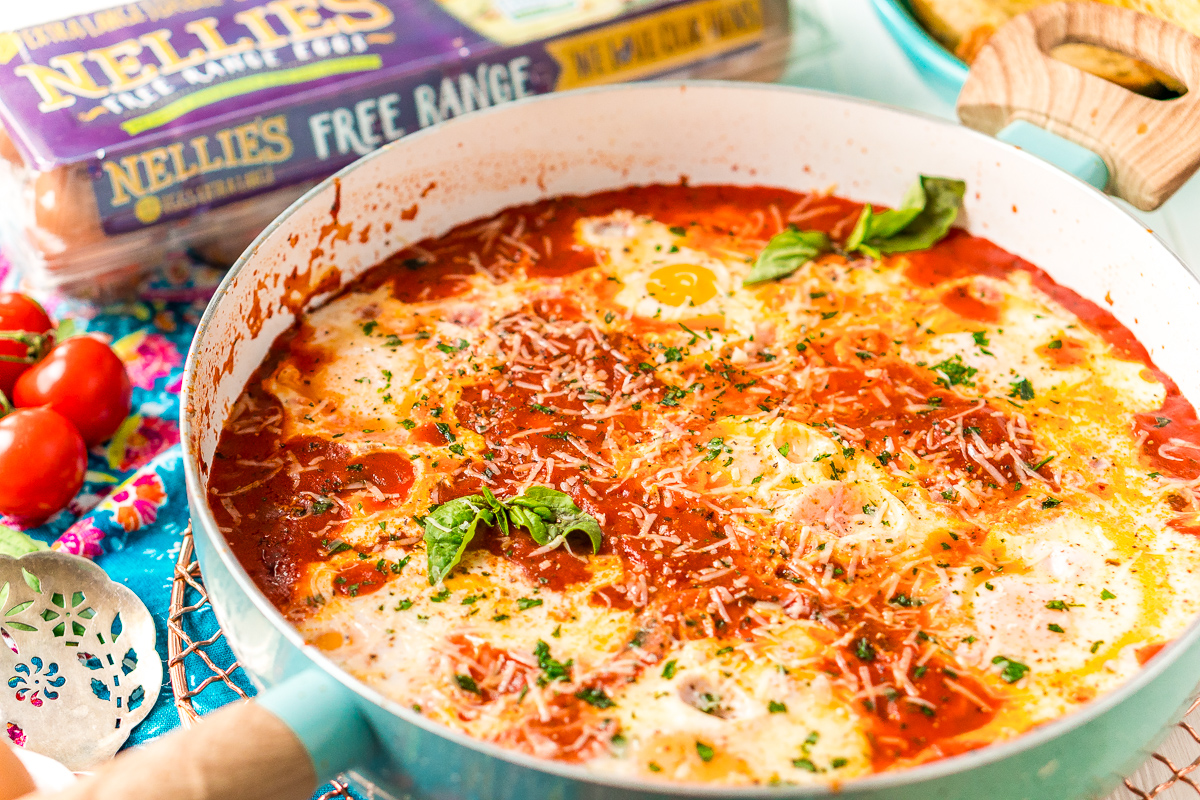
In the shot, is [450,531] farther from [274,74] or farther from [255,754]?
[274,74]

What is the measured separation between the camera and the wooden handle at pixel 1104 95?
325cm

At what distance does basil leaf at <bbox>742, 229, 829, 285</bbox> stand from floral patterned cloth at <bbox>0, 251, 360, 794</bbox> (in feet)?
6.47

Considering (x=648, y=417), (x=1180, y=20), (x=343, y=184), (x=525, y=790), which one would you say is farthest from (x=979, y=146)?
(x=525, y=790)

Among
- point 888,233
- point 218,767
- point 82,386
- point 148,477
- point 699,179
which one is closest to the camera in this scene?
point 218,767

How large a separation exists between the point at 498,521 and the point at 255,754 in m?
0.93

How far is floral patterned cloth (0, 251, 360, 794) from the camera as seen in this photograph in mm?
2846

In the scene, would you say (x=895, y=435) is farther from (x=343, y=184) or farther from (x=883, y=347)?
(x=343, y=184)

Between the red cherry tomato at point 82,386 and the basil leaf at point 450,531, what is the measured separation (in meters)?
1.50

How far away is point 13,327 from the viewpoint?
3623 mm

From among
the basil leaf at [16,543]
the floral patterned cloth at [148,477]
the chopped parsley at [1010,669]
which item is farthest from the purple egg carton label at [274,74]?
the chopped parsley at [1010,669]

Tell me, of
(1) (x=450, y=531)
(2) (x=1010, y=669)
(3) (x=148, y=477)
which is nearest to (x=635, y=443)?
(1) (x=450, y=531)

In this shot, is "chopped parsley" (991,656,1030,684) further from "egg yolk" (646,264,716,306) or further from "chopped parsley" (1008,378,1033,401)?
"egg yolk" (646,264,716,306)

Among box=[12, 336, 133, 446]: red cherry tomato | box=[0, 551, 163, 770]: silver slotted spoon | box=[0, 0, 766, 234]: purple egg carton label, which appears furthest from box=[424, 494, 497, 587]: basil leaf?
box=[0, 0, 766, 234]: purple egg carton label

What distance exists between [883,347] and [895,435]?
0.40 metres
